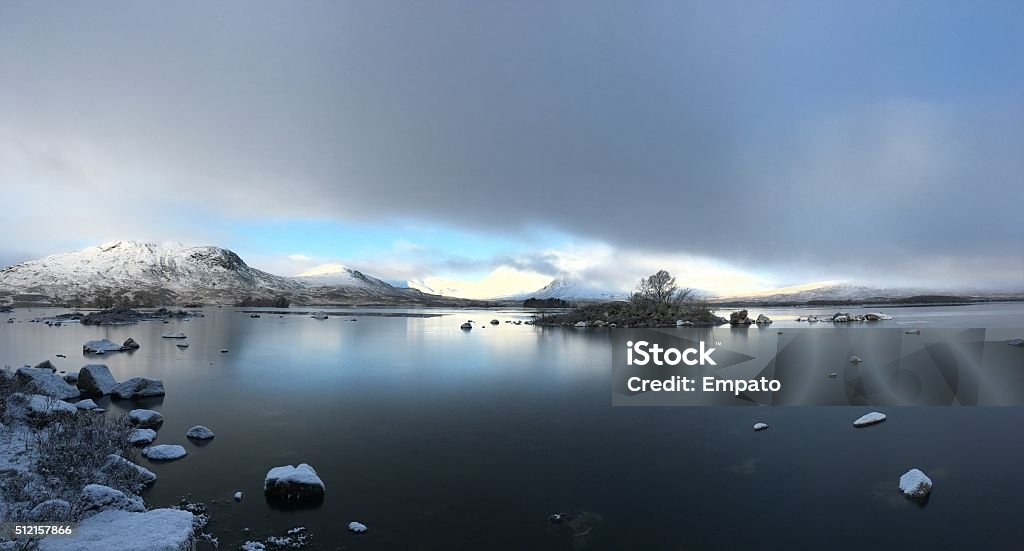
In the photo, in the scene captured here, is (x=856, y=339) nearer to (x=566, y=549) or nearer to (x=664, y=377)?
(x=664, y=377)

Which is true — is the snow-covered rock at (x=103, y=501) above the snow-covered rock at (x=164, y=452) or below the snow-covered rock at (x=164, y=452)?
above

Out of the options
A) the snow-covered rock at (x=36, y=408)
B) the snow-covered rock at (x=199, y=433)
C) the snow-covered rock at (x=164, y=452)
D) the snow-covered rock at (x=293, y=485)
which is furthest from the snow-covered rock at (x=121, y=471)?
the snow-covered rock at (x=36, y=408)

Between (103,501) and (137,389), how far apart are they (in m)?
16.7

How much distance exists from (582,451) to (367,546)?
7.84m

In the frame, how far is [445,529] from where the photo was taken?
1063 centimetres

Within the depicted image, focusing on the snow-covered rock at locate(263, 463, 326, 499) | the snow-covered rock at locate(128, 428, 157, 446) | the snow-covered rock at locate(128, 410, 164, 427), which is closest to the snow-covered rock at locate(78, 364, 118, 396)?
the snow-covered rock at locate(128, 410, 164, 427)

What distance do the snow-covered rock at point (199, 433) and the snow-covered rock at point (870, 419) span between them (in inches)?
936

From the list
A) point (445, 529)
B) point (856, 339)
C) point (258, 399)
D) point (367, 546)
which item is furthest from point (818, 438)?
point (856, 339)

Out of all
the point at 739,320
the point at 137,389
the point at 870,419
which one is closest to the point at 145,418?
the point at 137,389

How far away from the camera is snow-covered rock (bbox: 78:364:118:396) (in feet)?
75.6

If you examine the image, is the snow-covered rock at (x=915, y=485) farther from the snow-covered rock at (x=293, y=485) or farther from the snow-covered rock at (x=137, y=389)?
the snow-covered rock at (x=137, y=389)

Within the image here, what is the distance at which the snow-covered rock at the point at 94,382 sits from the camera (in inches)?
907

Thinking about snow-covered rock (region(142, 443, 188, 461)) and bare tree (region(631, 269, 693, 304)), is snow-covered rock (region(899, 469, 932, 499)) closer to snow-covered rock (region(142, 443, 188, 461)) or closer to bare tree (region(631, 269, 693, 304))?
snow-covered rock (region(142, 443, 188, 461))

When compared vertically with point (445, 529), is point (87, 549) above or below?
above
